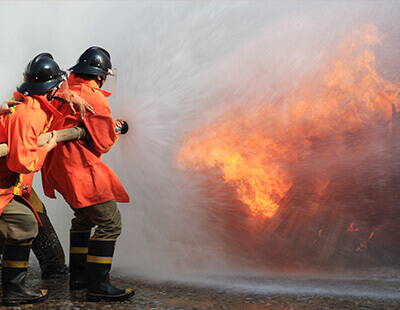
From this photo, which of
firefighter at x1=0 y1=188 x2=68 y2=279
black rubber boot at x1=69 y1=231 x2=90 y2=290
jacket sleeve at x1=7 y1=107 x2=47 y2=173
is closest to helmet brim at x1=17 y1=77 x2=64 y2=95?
jacket sleeve at x1=7 y1=107 x2=47 y2=173

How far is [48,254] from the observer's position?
14.1ft

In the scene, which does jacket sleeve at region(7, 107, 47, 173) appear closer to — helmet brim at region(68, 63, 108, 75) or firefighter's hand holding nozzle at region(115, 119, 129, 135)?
helmet brim at region(68, 63, 108, 75)

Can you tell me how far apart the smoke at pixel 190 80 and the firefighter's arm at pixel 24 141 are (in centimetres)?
149

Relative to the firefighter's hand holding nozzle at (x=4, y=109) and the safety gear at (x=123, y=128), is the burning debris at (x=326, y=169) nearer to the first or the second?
the safety gear at (x=123, y=128)

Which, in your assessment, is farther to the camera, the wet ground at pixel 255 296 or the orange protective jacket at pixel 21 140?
the wet ground at pixel 255 296

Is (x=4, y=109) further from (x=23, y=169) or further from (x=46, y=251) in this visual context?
(x=46, y=251)

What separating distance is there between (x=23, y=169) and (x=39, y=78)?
0.64 metres

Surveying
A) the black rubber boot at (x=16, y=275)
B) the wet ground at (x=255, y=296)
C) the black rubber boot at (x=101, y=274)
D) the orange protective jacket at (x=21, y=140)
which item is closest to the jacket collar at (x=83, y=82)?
the orange protective jacket at (x=21, y=140)

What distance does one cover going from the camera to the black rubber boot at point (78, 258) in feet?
12.4

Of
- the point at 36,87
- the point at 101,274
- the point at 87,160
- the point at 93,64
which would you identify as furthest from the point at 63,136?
the point at 101,274

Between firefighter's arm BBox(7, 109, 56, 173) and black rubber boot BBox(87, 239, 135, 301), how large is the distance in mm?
705

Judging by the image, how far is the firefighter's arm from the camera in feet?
9.84

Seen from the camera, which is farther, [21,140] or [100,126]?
[100,126]

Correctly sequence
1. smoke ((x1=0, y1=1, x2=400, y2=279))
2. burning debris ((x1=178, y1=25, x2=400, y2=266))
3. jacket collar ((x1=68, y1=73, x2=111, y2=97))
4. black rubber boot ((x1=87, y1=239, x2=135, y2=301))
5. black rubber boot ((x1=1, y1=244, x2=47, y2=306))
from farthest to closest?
smoke ((x1=0, y1=1, x2=400, y2=279)) → burning debris ((x1=178, y1=25, x2=400, y2=266)) → jacket collar ((x1=68, y1=73, x2=111, y2=97)) → black rubber boot ((x1=87, y1=239, x2=135, y2=301)) → black rubber boot ((x1=1, y1=244, x2=47, y2=306))
